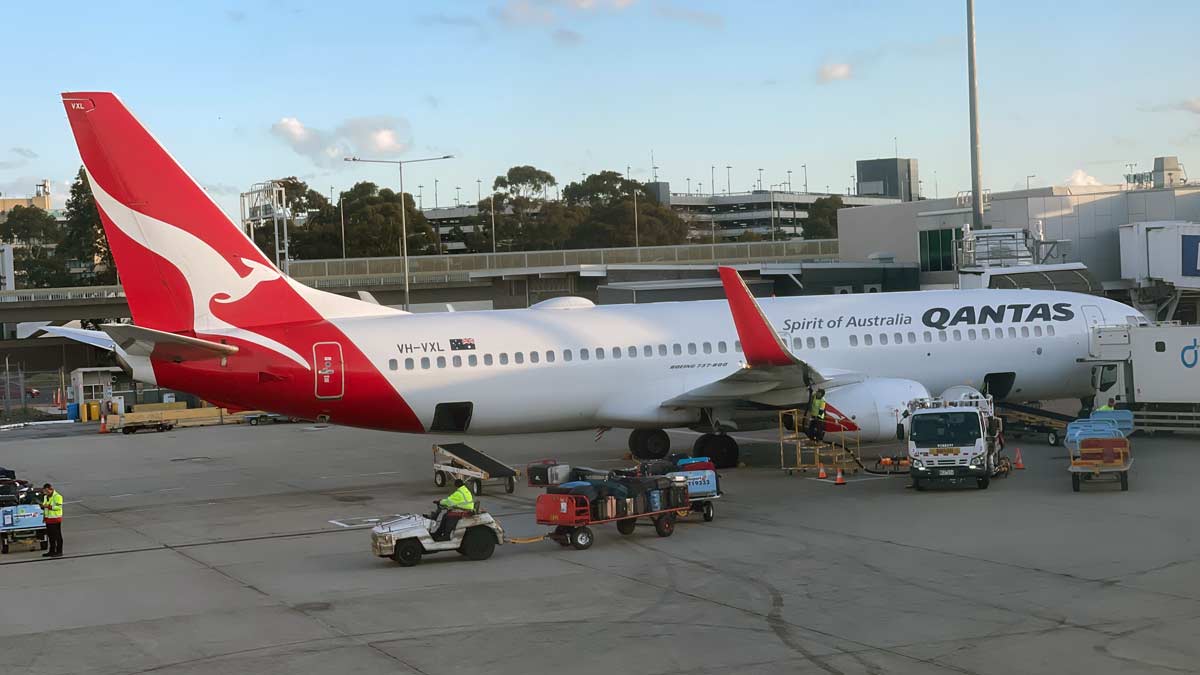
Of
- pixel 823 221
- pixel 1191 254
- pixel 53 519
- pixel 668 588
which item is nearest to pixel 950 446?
pixel 668 588

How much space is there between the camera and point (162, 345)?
26.7m

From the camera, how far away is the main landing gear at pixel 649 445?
33.2 metres

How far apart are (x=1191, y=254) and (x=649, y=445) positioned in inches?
864

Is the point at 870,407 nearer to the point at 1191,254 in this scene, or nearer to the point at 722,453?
the point at 722,453

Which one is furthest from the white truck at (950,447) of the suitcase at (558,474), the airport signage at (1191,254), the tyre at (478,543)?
the airport signage at (1191,254)

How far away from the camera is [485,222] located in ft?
466

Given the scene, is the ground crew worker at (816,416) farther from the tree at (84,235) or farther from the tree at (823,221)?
the tree at (823,221)

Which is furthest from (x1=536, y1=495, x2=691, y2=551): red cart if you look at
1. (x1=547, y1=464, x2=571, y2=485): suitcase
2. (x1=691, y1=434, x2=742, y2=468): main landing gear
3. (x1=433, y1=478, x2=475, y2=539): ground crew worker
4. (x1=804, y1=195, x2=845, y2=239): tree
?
(x1=804, y1=195, x2=845, y2=239): tree

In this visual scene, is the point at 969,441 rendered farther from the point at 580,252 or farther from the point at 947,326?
the point at 580,252

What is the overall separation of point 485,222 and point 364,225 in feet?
94.0

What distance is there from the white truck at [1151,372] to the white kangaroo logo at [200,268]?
813 inches

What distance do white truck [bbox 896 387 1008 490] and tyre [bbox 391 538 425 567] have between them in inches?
434

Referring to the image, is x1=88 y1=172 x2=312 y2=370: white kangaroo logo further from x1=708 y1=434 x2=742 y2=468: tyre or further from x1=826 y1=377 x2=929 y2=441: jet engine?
x1=826 y1=377 x2=929 y2=441: jet engine

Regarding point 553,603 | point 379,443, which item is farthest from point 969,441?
point 379,443
